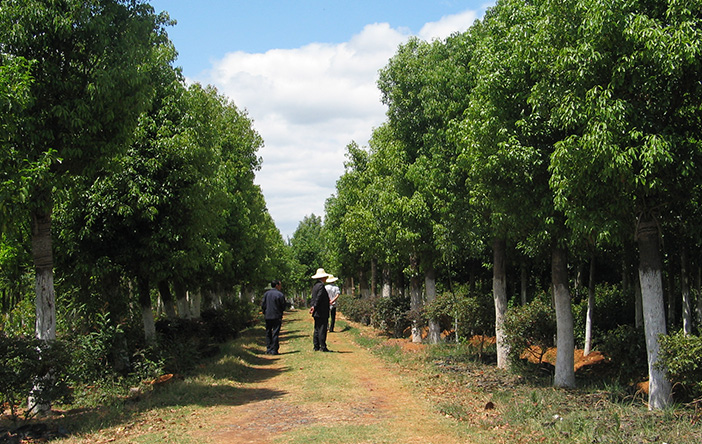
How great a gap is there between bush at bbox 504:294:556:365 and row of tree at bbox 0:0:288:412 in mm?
7077

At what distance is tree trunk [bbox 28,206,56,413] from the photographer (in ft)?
29.4

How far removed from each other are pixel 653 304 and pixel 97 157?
9016 mm

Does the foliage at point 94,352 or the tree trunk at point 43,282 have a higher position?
the tree trunk at point 43,282

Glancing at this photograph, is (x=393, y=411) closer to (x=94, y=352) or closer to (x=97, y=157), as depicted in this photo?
(x=94, y=352)

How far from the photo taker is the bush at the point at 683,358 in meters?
7.11

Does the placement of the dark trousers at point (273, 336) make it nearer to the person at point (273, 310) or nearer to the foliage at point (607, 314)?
the person at point (273, 310)

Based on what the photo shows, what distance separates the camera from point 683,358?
7.22 metres

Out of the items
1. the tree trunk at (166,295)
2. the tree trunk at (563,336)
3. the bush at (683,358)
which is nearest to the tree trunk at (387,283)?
the tree trunk at (166,295)

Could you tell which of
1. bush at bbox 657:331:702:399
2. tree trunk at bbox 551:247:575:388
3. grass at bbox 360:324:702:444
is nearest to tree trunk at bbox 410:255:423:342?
grass at bbox 360:324:702:444

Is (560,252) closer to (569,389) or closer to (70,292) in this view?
(569,389)

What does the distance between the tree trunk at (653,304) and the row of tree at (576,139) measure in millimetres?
16

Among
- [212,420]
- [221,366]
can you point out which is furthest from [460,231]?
[212,420]

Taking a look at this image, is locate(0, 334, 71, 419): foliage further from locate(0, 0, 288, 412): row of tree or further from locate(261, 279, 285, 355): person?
locate(261, 279, 285, 355): person

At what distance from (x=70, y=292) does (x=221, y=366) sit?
13.5 feet
